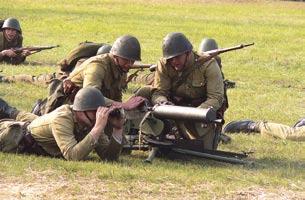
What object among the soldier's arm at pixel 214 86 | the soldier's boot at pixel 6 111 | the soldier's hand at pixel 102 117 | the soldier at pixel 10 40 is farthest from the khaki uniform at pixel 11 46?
the soldier's hand at pixel 102 117

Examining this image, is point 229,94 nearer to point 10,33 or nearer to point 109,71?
point 10,33

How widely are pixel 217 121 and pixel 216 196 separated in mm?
1272

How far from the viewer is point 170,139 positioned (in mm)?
9086

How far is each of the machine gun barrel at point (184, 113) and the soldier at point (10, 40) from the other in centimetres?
914

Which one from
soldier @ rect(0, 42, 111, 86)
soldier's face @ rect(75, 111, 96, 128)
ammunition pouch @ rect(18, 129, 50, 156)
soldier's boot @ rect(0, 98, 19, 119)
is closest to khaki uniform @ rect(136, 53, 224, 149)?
soldier's face @ rect(75, 111, 96, 128)

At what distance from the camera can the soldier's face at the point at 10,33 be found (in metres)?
17.4

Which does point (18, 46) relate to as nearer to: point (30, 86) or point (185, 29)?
point (30, 86)

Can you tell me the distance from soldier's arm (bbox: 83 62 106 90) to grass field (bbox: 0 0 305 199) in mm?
871

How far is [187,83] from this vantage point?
9.62 meters

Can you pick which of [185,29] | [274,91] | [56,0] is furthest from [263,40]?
[56,0]

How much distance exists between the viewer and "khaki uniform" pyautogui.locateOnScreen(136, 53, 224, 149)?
9.33 metres

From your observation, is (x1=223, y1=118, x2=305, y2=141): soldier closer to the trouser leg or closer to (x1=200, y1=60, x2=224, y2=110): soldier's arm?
(x1=200, y1=60, x2=224, y2=110): soldier's arm

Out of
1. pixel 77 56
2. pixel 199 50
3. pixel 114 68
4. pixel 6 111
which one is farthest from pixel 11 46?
pixel 114 68

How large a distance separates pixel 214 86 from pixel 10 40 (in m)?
9.00
